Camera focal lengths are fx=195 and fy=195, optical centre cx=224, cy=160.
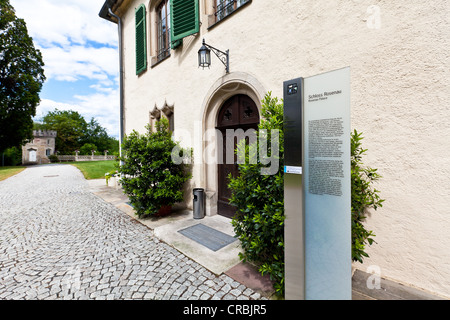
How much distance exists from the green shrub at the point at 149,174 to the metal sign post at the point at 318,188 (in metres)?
3.78

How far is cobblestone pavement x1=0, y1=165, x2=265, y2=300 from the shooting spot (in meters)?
2.45

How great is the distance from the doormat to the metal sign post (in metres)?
1.78

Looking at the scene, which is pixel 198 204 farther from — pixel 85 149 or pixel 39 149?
pixel 85 149

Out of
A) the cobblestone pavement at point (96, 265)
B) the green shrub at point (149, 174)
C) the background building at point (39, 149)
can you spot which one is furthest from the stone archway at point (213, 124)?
the background building at point (39, 149)

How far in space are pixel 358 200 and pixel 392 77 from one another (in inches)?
66.2

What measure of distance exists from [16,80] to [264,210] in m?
28.8

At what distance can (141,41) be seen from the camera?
768 centimetres

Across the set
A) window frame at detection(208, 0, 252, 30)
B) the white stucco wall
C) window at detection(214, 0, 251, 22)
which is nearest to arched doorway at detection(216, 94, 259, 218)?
the white stucco wall

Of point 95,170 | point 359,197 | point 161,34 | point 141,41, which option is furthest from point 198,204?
point 95,170

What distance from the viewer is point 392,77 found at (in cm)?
255

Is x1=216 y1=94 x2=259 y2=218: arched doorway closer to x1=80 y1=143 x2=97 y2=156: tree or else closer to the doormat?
the doormat

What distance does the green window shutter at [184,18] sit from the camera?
207 inches
